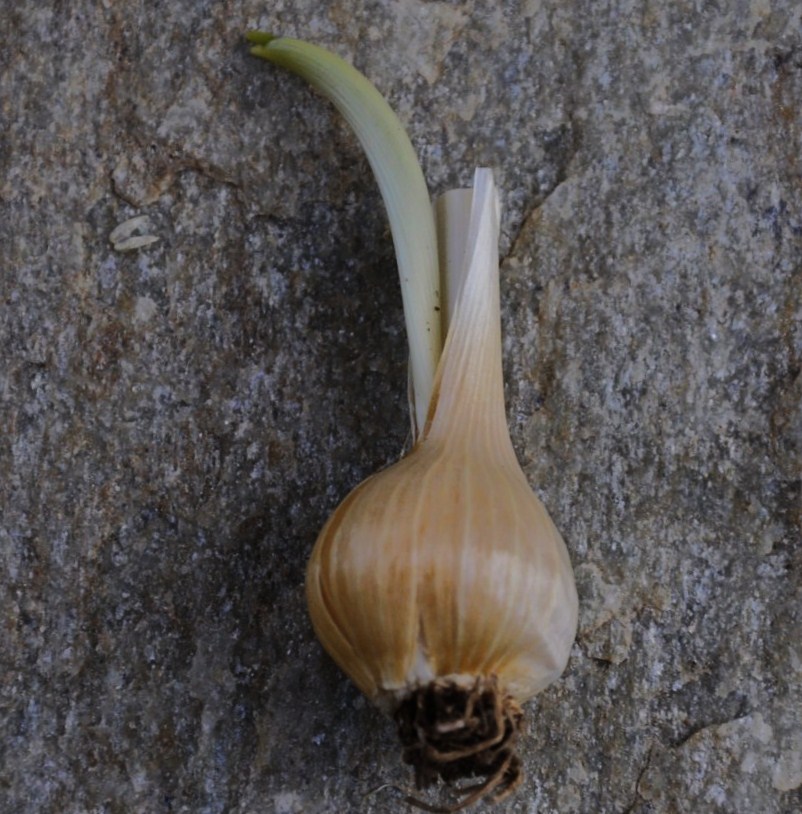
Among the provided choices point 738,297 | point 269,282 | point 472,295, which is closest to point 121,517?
point 269,282

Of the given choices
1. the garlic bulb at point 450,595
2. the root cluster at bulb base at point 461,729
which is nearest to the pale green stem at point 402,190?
the garlic bulb at point 450,595

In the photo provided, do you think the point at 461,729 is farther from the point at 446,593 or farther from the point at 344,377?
the point at 344,377

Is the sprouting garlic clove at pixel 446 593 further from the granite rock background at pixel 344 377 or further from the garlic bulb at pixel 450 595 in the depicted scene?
the granite rock background at pixel 344 377

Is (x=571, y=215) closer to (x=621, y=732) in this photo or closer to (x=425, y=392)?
(x=425, y=392)

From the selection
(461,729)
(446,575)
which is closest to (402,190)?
(446,575)

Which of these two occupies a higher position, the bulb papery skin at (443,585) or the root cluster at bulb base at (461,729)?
the bulb papery skin at (443,585)

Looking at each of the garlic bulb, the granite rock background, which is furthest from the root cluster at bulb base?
the granite rock background
